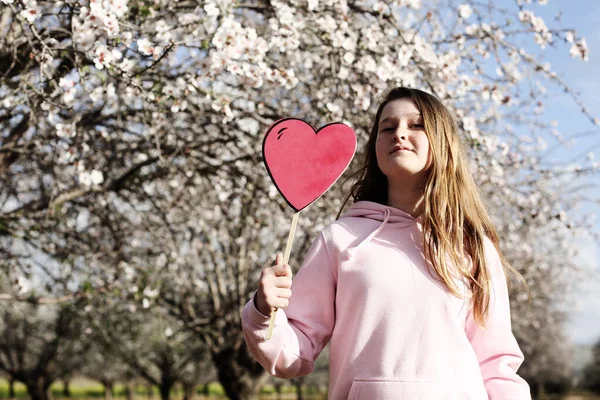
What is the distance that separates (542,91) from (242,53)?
10.6 feet

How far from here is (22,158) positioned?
4801mm

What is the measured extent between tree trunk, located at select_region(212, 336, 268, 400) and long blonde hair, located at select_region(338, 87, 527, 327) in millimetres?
6787

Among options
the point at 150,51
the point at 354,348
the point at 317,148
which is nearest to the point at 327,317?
the point at 354,348

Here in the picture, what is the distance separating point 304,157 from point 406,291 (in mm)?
479

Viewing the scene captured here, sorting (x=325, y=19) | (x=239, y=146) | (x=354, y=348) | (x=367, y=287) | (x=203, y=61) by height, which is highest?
(x=325, y=19)

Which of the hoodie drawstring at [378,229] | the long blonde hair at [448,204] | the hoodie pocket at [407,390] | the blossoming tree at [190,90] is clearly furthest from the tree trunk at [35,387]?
the hoodie pocket at [407,390]

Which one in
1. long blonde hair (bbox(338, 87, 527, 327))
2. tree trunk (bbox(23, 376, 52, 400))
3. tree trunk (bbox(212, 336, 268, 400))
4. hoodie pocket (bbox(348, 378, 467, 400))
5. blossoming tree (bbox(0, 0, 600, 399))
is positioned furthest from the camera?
tree trunk (bbox(23, 376, 52, 400))

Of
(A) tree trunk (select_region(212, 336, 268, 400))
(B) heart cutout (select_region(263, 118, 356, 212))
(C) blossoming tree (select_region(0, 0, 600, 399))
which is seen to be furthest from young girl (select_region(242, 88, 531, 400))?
(A) tree trunk (select_region(212, 336, 268, 400))

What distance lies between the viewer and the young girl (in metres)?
1.75

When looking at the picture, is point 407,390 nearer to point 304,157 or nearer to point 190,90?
point 304,157

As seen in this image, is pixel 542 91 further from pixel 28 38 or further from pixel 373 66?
pixel 28 38

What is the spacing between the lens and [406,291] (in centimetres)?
183

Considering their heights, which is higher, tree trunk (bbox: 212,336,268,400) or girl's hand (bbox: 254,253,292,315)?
girl's hand (bbox: 254,253,292,315)

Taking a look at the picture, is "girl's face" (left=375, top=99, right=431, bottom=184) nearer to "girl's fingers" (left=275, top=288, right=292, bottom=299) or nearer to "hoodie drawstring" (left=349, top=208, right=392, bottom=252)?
"hoodie drawstring" (left=349, top=208, right=392, bottom=252)
